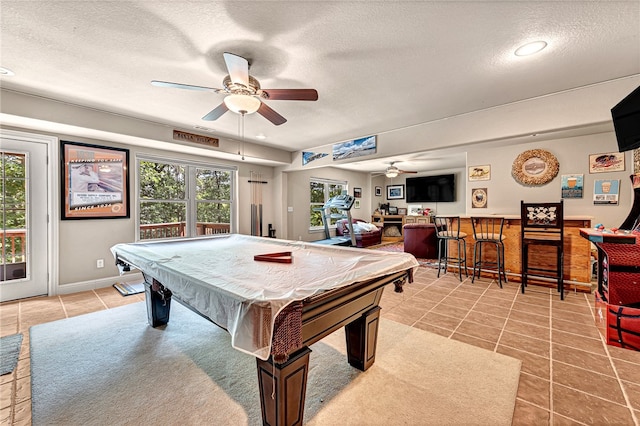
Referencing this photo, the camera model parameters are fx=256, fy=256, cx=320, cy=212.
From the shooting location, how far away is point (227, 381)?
1852mm

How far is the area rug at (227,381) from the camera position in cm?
153

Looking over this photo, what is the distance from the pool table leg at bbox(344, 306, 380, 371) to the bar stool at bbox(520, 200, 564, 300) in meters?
2.95

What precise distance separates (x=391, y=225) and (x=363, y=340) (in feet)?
24.5

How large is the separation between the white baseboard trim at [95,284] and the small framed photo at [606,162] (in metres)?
7.80

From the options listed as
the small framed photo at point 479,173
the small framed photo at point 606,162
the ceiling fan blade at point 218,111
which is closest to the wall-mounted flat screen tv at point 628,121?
the small framed photo at point 606,162

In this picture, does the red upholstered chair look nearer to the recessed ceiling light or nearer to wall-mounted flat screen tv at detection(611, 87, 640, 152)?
wall-mounted flat screen tv at detection(611, 87, 640, 152)

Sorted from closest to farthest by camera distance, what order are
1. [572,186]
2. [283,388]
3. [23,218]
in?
[283,388] < [23,218] < [572,186]

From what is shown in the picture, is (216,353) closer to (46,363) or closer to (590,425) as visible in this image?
(46,363)

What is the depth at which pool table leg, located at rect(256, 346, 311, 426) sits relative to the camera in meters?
1.26

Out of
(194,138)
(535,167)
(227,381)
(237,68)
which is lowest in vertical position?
(227,381)

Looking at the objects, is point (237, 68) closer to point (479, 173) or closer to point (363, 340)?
point (363, 340)

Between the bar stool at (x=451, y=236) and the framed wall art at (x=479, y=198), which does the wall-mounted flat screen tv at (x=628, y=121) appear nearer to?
the bar stool at (x=451, y=236)

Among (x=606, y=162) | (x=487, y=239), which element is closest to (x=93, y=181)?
(x=487, y=239)

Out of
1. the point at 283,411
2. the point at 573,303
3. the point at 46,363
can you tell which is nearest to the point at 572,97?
the point at 573,303
